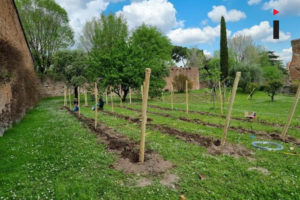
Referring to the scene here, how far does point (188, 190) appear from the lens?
11.4 ft

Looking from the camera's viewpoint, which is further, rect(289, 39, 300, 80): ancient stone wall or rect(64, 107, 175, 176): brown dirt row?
rect(289, 39, 300, 80): ancient stone wall

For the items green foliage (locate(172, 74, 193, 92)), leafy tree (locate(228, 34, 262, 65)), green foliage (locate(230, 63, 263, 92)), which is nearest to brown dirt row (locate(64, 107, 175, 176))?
green foliage (locate(172, 74, 193, 92))

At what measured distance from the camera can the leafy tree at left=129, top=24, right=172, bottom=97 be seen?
21.8 m

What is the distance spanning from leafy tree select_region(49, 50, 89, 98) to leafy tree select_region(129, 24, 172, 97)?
5907 millimetres

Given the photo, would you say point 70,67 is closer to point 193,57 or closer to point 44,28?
point 44,28

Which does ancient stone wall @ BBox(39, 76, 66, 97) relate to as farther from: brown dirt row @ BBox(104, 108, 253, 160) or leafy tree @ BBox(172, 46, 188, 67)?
leafy tree @ BBox(172, 46, 188, 67)

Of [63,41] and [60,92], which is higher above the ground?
[63,41]

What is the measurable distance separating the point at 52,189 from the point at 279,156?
5.00 metres

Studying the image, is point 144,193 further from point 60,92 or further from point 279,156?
point 60,92

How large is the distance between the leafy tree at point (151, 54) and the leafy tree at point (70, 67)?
5.91 metres

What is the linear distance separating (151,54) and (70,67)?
9.41 meters

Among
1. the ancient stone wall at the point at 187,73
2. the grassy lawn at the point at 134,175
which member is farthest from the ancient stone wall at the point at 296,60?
the ancient stone wall at the point at 187,73

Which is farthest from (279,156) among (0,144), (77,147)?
(0,144)

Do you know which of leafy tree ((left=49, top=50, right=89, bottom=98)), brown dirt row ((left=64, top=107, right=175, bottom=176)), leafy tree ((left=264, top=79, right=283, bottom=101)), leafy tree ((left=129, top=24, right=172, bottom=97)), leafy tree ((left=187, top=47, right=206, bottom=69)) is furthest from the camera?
leafy tree ((left=187, top=47, right=206, bottom=69))
